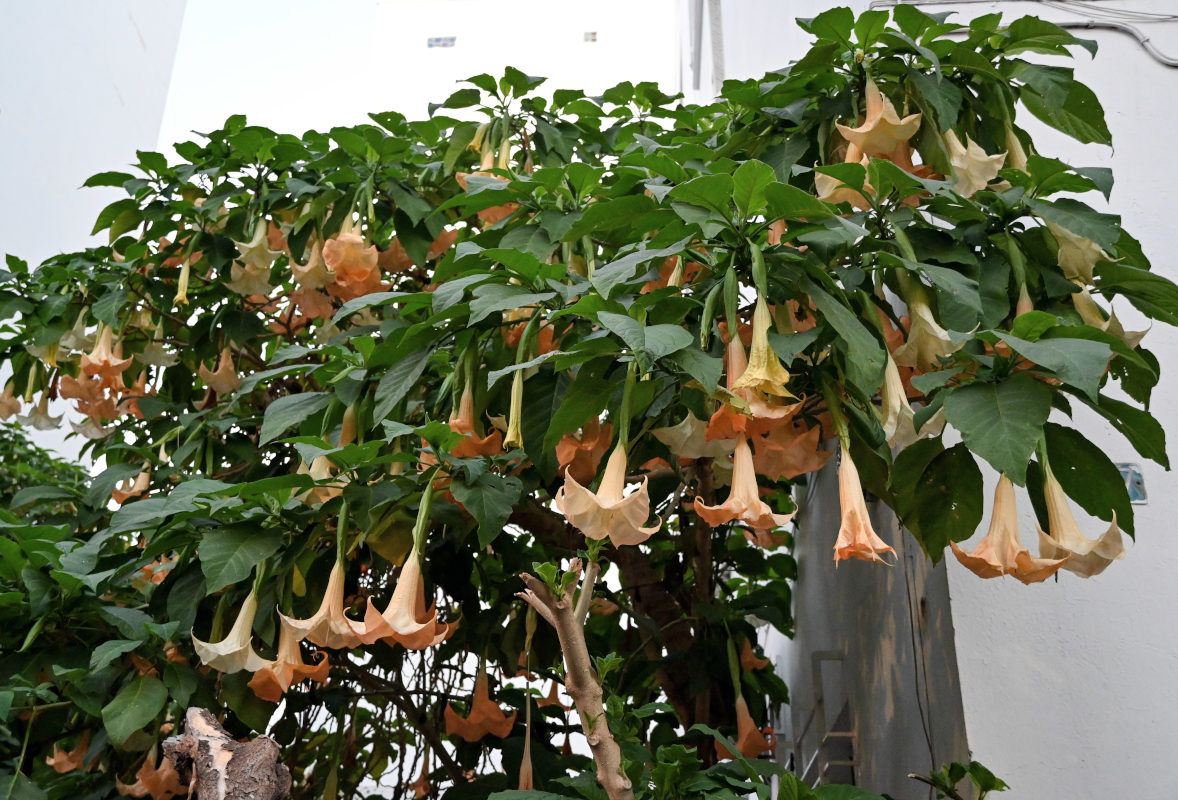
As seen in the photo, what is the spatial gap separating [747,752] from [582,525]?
122cm

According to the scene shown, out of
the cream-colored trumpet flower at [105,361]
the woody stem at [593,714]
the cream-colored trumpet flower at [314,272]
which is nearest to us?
the woody stem at [593,714]

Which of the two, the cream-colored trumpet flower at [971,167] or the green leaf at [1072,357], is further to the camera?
the cream-colored trumpet flower at [971,167]

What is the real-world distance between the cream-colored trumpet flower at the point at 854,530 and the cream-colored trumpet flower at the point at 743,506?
0.21 feet

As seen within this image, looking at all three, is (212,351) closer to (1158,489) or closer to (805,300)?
(805,300)

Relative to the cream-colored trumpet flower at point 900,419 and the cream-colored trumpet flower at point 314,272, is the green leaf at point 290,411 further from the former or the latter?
the cream-colored trumpet flower at point 900,419

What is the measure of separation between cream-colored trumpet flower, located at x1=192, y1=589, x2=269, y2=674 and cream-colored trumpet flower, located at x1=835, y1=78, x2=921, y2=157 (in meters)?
1.12

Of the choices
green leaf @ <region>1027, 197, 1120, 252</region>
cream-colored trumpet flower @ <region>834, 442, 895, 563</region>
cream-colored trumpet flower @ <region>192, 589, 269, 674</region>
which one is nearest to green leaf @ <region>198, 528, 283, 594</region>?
cream-colored trumpet flower @ <region>192, 589, 269, 674</region>

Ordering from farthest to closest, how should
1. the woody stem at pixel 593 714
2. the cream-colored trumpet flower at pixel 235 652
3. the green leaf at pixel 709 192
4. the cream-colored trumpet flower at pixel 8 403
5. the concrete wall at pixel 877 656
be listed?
the cream-colored trumpet flower at pixel 8 403, the concrete wall at pixel 877 656, the cream-colored trumpet flower at pixel 235 652, the green leaf at pixel 709 192, the woody stem at pixel 593 714

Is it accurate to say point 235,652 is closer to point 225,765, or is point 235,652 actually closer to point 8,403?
point 225,765

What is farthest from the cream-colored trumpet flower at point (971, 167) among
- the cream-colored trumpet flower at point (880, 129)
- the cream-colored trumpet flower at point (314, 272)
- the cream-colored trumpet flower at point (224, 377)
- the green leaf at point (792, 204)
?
the cream-colored trumpet flower at point (224, 377)

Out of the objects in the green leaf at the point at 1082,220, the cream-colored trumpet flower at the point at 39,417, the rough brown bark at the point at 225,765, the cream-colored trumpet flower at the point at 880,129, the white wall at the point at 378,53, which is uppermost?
the white wall at the point at 378,53

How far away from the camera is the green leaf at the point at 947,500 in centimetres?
142

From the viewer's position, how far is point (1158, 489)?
1896 millimetres

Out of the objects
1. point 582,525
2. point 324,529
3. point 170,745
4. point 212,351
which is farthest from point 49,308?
point 582,525
